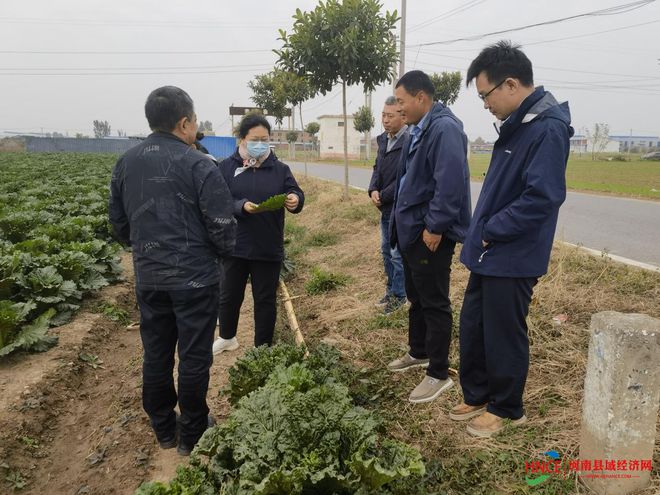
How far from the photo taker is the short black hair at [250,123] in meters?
4.05

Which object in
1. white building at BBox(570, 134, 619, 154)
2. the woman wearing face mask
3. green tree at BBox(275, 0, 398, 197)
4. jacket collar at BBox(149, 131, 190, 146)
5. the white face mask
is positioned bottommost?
white building at BBox(570, 134, 619, 154)

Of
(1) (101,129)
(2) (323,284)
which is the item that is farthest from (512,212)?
(1) (101,129)

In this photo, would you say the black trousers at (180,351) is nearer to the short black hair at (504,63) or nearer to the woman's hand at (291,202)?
the woman's hand at (291,202)

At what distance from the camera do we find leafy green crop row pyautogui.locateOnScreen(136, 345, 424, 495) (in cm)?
212

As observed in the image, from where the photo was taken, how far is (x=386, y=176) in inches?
194

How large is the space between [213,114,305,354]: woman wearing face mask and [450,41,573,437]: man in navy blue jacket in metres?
1.75

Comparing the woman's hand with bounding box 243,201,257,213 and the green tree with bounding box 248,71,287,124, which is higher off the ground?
the green tree with bounding box 248,71,287,124

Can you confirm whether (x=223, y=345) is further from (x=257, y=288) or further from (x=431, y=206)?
(x=431, y=206)

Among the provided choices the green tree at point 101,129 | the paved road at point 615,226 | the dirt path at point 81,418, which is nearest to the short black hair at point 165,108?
the dirt path at point 81,418

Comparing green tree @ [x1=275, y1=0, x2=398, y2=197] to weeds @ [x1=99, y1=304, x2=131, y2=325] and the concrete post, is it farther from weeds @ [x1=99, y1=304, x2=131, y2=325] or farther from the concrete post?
the concrete post

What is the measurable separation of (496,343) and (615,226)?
8.00m

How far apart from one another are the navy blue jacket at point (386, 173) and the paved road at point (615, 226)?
118 inches

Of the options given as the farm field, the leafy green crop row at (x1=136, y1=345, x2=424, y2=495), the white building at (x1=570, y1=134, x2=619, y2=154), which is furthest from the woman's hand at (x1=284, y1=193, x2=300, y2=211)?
the white building at (x1=570, y1=134, x2=619, y2=154)

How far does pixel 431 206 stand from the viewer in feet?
10.1
